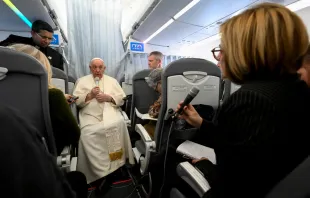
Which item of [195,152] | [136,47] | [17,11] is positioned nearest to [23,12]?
[17,11]

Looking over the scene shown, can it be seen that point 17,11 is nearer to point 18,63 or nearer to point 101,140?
point 101,140

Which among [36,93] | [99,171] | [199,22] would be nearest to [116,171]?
[99,171]

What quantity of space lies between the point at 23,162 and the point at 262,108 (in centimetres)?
61

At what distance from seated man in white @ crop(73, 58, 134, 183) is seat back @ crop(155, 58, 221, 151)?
93 centimetres

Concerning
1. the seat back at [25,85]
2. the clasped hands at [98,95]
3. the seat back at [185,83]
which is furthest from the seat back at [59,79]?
the seat back at [185,83]

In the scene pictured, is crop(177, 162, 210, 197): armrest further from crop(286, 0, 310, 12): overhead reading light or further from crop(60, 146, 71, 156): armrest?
crop(286, 0, 310, 12): overhead reading light

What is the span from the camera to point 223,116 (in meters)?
0.66

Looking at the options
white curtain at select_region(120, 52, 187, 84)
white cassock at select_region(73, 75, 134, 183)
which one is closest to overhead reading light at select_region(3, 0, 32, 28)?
white cassock at select_region(73, 75, 134, 183)

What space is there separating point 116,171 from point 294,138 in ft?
6.45

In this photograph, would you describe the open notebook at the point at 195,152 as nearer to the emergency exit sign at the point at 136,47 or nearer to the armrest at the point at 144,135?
the armrest at the point at 144,135

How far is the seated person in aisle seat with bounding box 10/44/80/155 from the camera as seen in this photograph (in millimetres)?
1146

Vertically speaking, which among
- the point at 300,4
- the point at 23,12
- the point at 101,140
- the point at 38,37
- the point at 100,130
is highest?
the point at 300,4

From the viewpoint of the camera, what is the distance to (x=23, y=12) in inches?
109

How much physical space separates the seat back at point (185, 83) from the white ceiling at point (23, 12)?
7.10 ft
